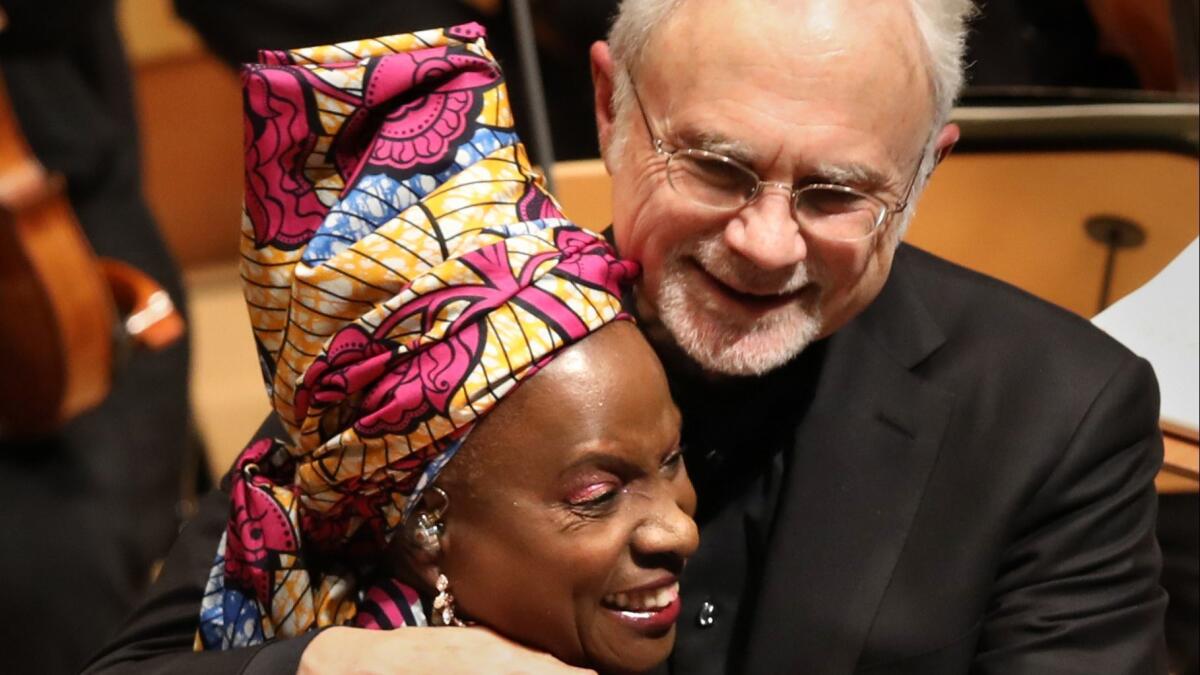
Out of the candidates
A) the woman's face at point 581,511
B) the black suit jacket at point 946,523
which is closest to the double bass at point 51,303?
the black suit jacket at point 946,523

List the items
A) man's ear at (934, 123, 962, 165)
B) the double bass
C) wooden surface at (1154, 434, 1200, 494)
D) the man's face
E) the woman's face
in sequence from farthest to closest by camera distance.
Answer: the double bass < wooden surface at (1154, 434, 1200, 494) < man's ear at (934, 123, 962, 165) < the man's face < the woman's face

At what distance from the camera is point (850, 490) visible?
5.71ft

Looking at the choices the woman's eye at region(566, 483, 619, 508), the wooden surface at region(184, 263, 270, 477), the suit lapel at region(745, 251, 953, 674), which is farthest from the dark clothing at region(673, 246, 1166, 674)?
the wooden surface at region(184, 263, 270, 477)

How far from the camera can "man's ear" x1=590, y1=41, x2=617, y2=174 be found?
1.75 metres

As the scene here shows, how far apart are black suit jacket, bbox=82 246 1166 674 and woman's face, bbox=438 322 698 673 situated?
0.32 metres

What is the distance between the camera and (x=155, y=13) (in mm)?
4059

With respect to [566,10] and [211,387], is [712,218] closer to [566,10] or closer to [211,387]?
[566,10]

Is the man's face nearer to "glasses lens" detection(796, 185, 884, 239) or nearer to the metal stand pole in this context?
"glasses lens" detection(796, 185, 884, 239)

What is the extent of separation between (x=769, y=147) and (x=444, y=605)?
1.79 feet

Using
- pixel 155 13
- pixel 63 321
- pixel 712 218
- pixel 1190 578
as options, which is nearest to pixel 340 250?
pixel 712 218

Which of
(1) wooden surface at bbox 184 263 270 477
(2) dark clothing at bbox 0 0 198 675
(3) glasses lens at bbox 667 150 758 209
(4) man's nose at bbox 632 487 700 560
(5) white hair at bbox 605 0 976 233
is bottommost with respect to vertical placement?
(1) wooden surface at bbox 184 263 270 477

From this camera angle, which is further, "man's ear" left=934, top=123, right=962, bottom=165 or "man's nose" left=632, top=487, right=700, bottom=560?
"man's ear" left=934, top=123, right=962, bottom=165

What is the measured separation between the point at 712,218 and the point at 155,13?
289 cm

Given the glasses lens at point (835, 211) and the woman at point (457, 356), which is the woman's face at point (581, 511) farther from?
the glasses lens at point (835, 211)
